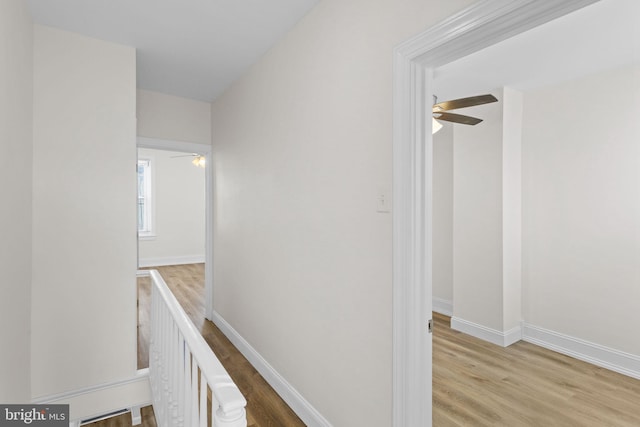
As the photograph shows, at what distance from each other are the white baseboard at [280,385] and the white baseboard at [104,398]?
831mm

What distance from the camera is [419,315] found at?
1373 mm

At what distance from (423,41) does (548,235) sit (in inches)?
114

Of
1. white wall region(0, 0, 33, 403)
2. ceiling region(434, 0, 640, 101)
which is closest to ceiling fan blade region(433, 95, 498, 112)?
ceiling region(434, 0, 640, 101)

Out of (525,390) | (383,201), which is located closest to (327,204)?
(383,201)

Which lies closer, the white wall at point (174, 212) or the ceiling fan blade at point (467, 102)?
the ceiling fan blade at point (467, 102)

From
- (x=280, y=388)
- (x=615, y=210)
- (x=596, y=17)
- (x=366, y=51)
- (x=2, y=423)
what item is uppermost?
(x=596, y=17)

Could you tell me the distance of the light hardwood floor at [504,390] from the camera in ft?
6.97

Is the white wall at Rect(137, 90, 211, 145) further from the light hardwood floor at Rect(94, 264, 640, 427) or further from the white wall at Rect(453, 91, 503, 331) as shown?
the white wall at Rect(453, 91, 503, 331)

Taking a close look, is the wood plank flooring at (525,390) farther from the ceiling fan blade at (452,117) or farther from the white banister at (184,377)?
the ceiling fan blade at (452,117)

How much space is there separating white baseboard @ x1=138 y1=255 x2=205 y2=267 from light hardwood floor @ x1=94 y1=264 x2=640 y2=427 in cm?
433

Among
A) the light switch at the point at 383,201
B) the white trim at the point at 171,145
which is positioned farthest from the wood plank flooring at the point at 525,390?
the white trim at the point at 171,145

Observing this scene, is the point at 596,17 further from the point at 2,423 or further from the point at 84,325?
the point at 84,325

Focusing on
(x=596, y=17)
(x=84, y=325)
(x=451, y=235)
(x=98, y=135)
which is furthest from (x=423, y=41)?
(x=451, y=235)

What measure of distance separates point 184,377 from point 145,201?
691 cm
